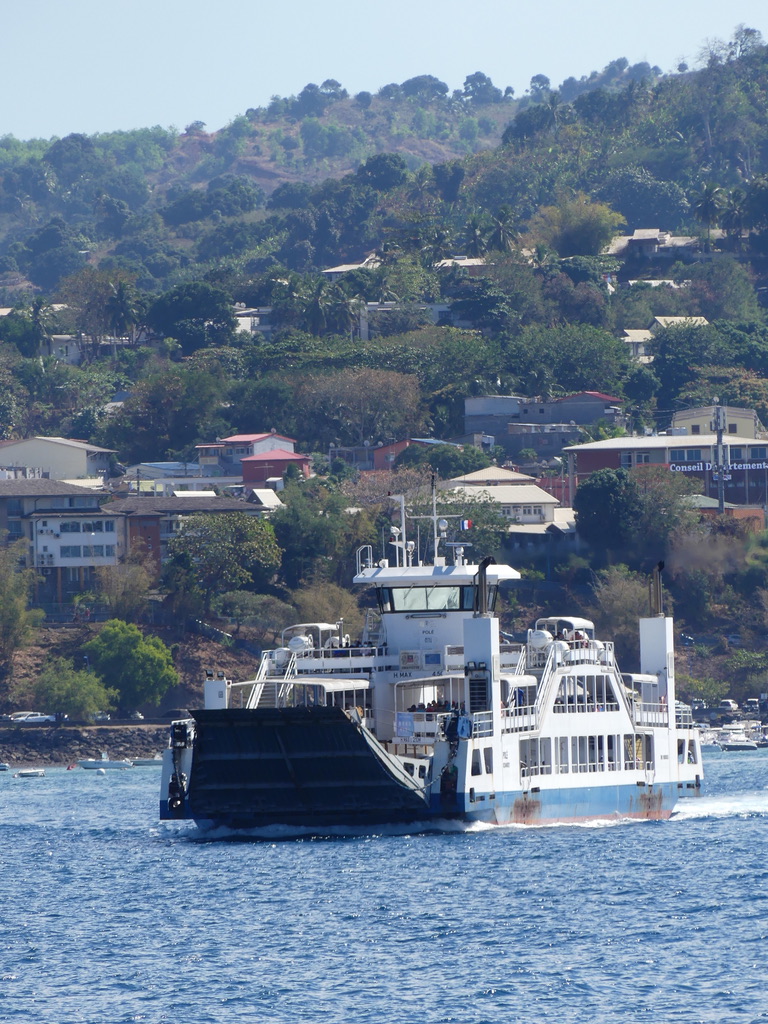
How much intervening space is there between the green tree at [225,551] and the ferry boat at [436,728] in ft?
176

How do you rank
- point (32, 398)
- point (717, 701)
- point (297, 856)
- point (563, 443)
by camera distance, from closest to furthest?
1. point (297, 856)
2. point (717, 701)
3. point (563, 443)
4. point (32, 398)

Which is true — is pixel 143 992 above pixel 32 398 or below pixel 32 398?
below

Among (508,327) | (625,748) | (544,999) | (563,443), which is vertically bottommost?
(544,999)

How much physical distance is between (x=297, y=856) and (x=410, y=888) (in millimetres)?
5636

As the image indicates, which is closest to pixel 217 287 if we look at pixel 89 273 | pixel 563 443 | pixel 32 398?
pixel 89 273

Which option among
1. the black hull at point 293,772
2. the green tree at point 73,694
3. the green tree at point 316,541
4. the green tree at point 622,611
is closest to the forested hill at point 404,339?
the green tree at point 316,541

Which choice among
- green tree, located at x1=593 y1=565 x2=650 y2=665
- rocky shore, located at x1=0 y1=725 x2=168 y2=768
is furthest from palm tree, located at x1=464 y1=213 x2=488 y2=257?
rocky shore, located at x1=0 y1=725 x2=168 y2=768

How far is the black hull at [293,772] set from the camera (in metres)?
52.6

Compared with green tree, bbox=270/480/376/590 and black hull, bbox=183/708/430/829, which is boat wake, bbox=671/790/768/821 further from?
green tree, bbox=270/480/376/590

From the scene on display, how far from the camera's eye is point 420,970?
39750 millimetres

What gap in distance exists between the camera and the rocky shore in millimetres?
106438

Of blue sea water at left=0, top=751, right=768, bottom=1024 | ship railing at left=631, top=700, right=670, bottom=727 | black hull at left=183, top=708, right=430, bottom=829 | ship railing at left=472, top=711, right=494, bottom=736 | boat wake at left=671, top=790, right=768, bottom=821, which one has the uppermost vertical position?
ship railing at left=631, top=700, right=670, bottom=727

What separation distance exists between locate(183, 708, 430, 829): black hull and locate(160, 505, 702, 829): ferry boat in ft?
0.14

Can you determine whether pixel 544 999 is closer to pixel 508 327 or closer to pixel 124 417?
pixel 124 417
